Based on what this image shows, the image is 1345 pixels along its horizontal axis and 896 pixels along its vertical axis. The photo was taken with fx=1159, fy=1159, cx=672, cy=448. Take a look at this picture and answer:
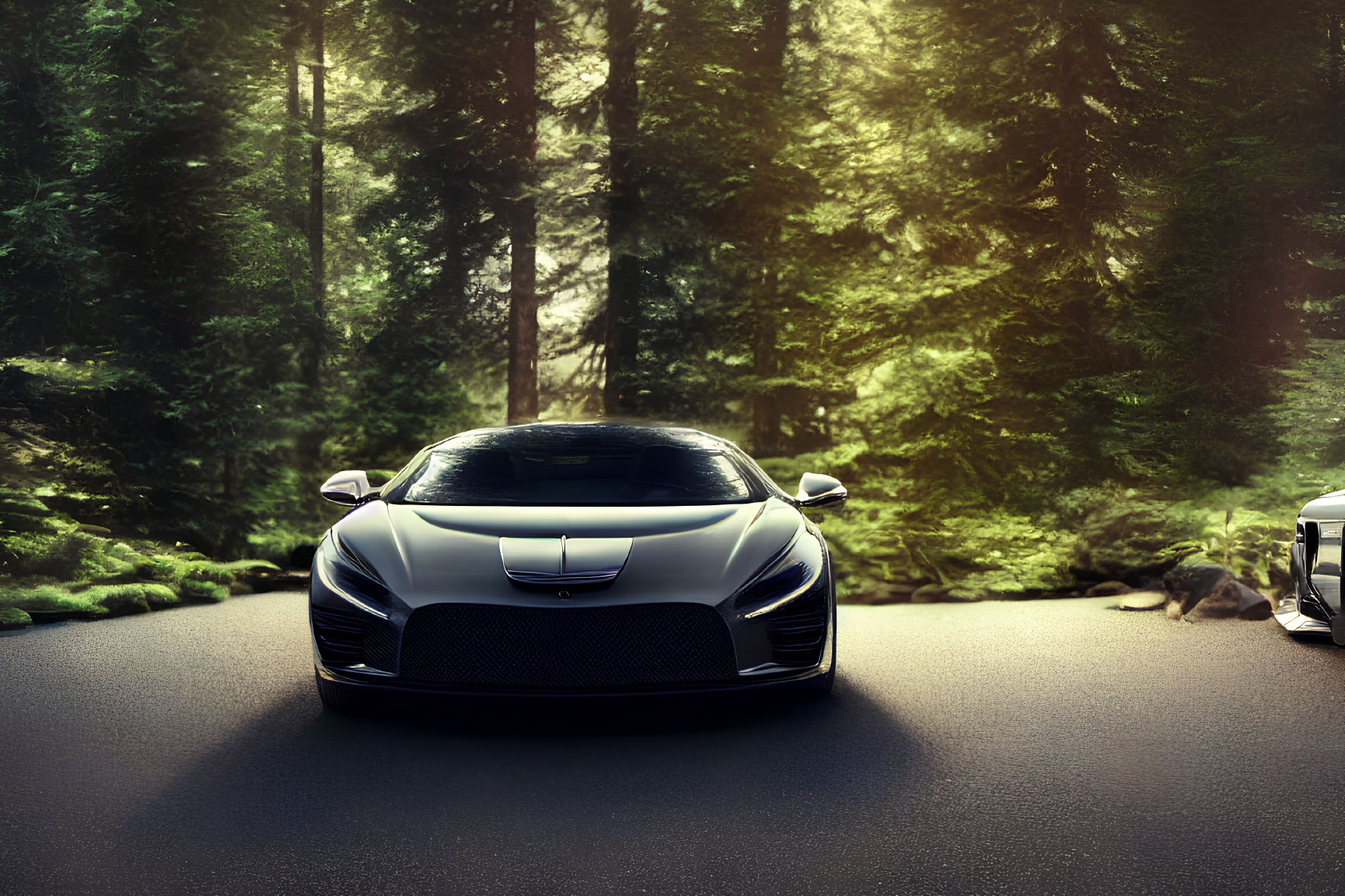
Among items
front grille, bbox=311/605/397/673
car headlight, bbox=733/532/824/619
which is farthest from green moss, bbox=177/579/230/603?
car headlight, bbox=733/532/824/619

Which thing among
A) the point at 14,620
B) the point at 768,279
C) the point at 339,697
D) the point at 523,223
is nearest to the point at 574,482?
the point at 339,697

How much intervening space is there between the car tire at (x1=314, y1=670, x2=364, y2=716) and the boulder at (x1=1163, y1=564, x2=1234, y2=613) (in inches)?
270

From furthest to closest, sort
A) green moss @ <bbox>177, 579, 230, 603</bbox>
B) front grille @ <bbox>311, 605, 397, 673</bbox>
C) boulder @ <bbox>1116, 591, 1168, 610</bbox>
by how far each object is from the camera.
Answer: green moss @ <bbox>177, 579, 230, 603</bbox>, boulder @ <bbox>1116, 591, 1168, 610</bbox>, front grille @ <bbox>311, 605, 397, 673</bbox>

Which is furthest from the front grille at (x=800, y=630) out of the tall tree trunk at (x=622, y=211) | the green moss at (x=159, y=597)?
the tall tree trunk at (x=622, y=211)

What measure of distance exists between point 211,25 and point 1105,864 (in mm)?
15852

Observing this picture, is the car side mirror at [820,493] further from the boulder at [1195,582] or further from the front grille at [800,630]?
the boulder at [1195,582]

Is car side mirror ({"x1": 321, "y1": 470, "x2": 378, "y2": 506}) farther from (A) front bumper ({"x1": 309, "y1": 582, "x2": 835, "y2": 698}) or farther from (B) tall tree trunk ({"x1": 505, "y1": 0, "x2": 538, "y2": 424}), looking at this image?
(B) tall tree trunk ({"x1": 505, "y1": 0, "x2": 538, "y2": 424})

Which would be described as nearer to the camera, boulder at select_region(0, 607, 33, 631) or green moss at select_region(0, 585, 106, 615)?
boulder at select_region(0, 607, 33, 631)

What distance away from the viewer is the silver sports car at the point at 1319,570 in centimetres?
661

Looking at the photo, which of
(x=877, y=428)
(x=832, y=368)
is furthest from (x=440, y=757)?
(x=832, y=368)

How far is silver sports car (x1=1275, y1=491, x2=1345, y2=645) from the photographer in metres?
6.61

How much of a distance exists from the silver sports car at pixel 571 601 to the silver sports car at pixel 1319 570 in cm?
319

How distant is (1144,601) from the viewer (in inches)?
392

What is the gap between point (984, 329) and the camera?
1467cm
